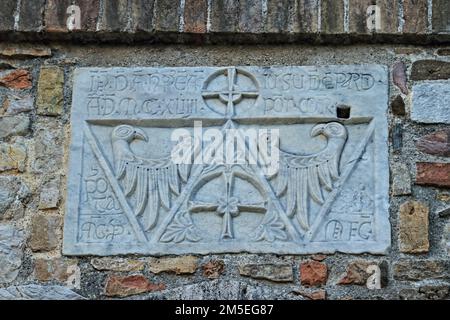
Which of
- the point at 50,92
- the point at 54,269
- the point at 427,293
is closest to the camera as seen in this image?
the point at 427,293

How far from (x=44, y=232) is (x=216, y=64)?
88 cm

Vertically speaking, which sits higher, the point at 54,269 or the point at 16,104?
the point at 16,104

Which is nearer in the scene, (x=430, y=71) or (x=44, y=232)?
(x=44, y=232)

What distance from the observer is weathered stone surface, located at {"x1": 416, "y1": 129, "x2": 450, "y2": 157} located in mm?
4098

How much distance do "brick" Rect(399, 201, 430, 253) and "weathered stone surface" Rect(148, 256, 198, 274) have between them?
72 cm

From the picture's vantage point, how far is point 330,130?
4141mm

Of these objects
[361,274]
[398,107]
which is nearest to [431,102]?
[398,107]

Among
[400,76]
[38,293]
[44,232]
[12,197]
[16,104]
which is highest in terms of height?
[400,76]

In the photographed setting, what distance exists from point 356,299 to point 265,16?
3.53ft

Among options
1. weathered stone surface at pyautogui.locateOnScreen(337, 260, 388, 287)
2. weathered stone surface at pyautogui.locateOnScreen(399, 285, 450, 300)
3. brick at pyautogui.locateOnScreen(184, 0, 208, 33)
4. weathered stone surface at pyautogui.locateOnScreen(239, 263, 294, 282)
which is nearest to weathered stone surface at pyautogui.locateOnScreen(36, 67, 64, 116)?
brick at pyautogui.locateOnScreen(184, 0, 208, 33)

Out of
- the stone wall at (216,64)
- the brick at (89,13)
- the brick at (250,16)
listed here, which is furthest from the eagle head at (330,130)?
the brick at (89,13)

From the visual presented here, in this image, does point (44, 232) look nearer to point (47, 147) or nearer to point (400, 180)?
point (47, 147)
